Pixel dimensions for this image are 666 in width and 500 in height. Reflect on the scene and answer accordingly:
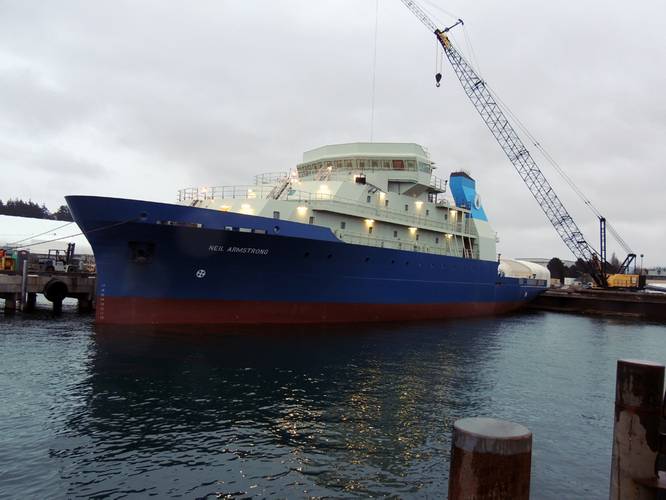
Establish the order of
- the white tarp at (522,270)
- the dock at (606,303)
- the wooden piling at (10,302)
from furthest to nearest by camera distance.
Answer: the white tarp at (522,270) → the dock at (606,303) → the wooden piling at (10,302)

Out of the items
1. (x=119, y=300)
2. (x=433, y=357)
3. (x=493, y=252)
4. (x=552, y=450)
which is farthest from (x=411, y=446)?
(x=493, y=252)

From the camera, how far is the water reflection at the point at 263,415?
8.75 meters

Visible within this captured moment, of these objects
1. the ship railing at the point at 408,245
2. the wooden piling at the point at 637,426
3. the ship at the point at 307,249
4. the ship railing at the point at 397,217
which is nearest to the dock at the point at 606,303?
the ship at the point at 307,249

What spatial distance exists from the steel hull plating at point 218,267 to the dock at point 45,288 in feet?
33.9

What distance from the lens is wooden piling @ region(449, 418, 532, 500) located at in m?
3.48

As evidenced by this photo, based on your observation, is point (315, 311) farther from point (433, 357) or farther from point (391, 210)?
point (391, 210)

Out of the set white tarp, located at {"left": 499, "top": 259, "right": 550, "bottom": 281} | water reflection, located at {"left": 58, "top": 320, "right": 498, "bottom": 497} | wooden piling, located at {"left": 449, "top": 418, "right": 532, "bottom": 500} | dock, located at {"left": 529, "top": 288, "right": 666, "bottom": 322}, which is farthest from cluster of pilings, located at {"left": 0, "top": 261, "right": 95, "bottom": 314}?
white tarp, located at {"left": 499, "top": 259, "right": 550, "bottom": 281}

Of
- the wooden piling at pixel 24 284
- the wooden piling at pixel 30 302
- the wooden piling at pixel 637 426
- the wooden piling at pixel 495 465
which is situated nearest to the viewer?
the wooden piling at pixel 495 465

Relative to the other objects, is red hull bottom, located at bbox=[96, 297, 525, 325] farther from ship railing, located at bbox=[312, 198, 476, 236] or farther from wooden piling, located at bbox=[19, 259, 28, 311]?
wooden piling, located at bbox=[19, 259, 28, 311]

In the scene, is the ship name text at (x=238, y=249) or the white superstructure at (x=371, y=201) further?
the white superstructure at (x=371, y=201)

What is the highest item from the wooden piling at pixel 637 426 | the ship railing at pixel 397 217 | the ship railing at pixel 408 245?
the ship railing at pixel 397 217

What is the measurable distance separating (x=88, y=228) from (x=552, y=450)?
20.4 m

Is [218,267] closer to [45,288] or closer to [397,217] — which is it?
→ [397,217]

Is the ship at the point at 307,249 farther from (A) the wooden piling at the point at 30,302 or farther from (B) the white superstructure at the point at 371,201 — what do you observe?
(A) the wooden piling at the point at 30,302
